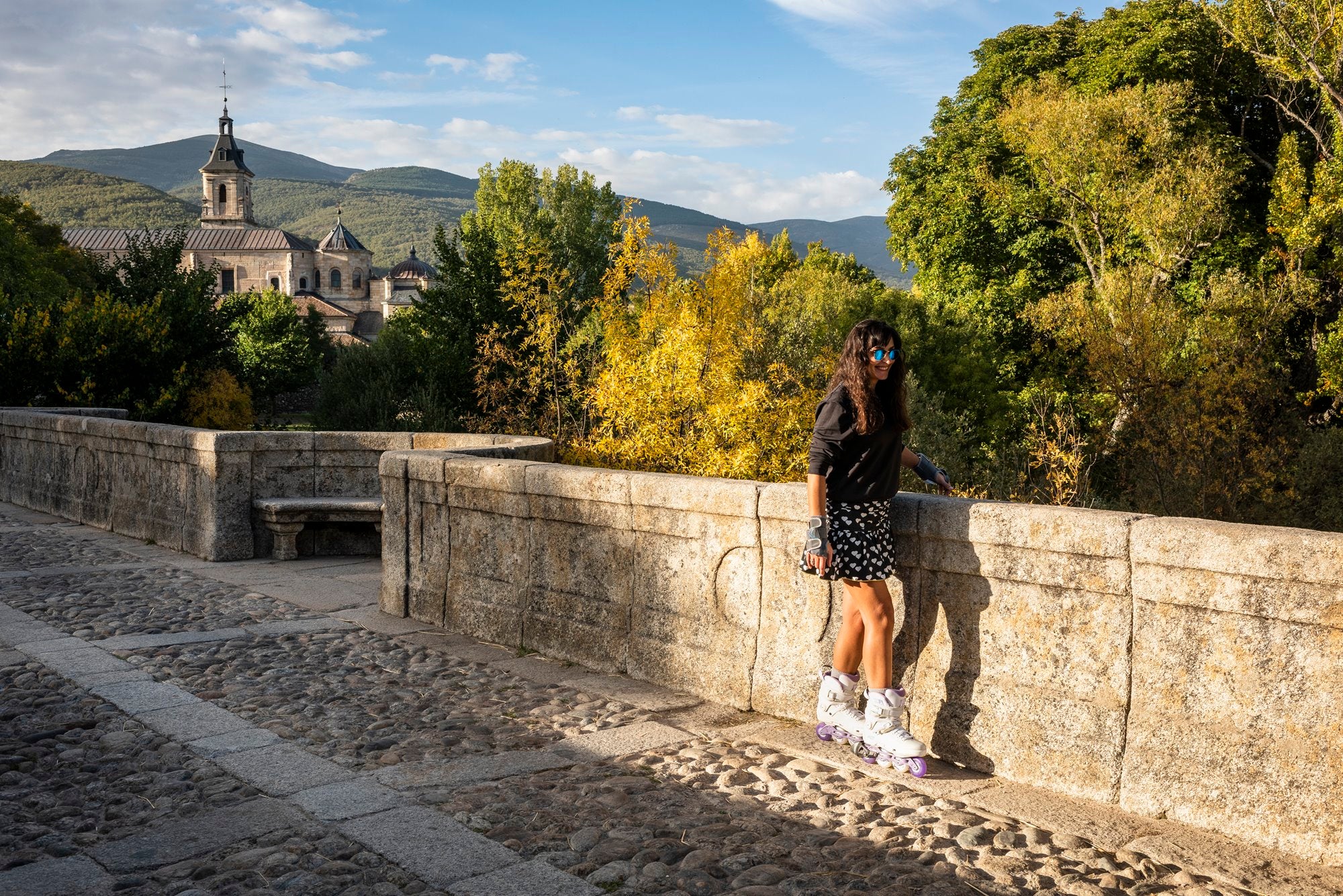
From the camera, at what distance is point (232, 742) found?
4469 mm

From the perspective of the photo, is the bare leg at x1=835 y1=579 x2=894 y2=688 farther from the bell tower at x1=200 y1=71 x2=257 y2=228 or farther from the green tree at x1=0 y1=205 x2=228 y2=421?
the bell tower at x1=200 y1=71 x2=257 y2=228

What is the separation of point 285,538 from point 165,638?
279 centimetres

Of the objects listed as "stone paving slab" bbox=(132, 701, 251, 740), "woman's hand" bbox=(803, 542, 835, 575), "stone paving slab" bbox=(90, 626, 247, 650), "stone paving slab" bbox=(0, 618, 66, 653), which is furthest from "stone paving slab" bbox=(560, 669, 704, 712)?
"stone paving slab" bbox=(0, 618, 66, 653)

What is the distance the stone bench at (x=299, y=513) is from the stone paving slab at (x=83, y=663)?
288 centimetres

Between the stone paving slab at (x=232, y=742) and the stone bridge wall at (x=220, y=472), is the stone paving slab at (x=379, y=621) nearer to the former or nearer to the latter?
the stone bridge wall at (x=220, y=472)

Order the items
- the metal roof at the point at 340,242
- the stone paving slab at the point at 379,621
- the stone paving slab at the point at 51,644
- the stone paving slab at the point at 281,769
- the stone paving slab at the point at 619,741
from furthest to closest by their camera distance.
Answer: the metal roof at the point at 340,242, the stone paving slab at the point at 379,621, the stone paving slab at the point at 51,644, the stone paving slab at the point at 619,741, the stone paving slab at the point at 281,769

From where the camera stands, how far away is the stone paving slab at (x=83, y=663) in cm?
548

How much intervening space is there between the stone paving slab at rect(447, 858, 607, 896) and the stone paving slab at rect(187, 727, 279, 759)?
159 cm

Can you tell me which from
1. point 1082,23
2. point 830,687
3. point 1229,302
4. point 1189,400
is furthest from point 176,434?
point 1082,23

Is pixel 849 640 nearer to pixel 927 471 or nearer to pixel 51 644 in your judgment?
pixel 927 471

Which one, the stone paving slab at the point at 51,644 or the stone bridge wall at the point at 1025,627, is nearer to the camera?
the stone bridge wall at the point at 1025,627

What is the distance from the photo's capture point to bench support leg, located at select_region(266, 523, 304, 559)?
895 centimetres

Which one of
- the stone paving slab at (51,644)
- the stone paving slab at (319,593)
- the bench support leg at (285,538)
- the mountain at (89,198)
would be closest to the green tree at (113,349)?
the bench support leg at (285,538)

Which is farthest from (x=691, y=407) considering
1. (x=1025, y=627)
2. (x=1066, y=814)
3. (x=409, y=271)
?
(x=409, y=271)
